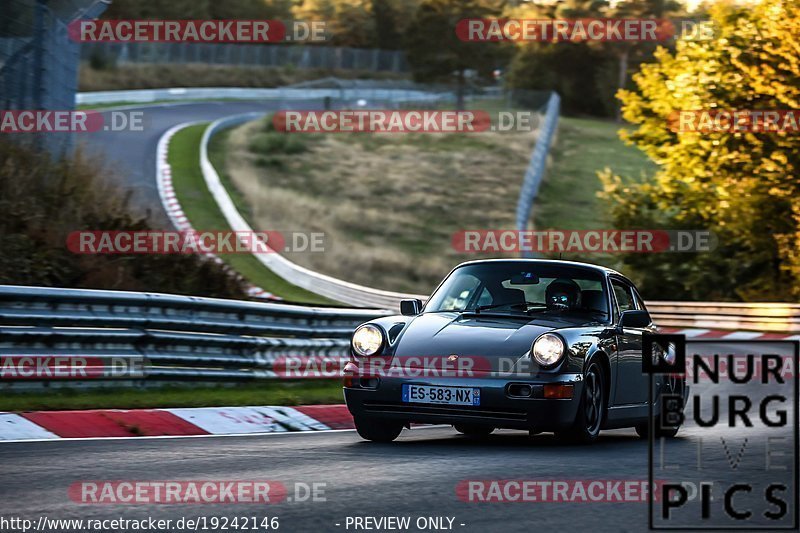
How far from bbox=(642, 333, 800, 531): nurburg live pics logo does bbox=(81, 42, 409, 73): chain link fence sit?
56135 millimetres

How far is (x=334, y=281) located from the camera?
28641 mm

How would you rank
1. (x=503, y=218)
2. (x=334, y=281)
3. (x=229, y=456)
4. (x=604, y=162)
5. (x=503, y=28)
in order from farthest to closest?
(x=503, y=28)
(x=604, y=162)
(x=503, y=218)
(x=334, y=281)
(x=229, y=456)

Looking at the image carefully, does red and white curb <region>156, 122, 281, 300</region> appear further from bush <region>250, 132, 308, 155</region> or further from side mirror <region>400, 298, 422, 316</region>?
side mirror <region>400, 298, 422, 316</region>

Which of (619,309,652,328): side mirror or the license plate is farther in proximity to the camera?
(619,309,652,328): side mirror

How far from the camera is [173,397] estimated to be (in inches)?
452

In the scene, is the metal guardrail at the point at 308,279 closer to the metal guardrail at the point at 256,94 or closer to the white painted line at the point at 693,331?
the white painted line at the point at 693,331

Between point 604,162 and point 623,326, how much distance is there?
51073 mm

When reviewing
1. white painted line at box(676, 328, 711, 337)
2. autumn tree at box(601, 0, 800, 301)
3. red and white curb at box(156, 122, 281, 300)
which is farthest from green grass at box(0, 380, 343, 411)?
autumn tree at box(601, 0, 800, 301)

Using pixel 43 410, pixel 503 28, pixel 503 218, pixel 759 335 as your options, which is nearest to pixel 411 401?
pixel 43 410

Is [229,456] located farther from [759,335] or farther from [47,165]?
[759,335]

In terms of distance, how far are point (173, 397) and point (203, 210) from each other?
71.0 ft

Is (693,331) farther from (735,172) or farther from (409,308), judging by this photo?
(409,308)

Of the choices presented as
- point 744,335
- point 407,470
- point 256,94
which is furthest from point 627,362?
point 256,94

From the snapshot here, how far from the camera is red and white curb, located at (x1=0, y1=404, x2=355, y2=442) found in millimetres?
9188
